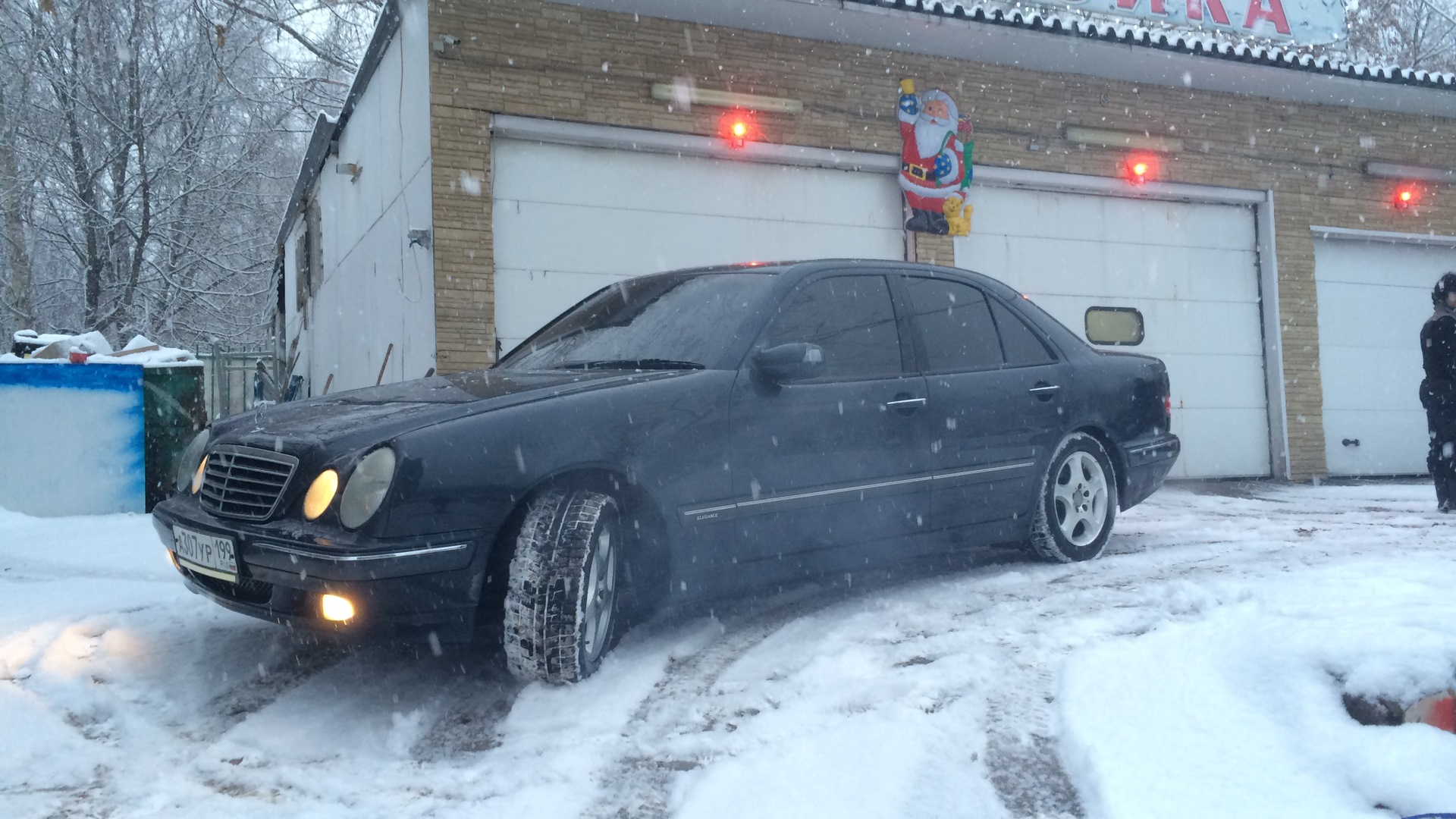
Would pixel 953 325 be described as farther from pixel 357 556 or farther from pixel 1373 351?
pixel 1373 351

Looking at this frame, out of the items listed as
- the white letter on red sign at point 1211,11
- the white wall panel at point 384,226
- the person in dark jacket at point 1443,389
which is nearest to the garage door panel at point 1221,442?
the person in dark jacket at point 1443,389

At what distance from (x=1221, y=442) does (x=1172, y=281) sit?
5.46 ft

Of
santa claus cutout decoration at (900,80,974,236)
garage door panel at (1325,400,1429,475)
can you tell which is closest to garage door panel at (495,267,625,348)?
santa claus cutout decoration at (900,80,974,236)

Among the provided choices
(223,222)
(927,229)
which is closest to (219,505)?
(927,229)

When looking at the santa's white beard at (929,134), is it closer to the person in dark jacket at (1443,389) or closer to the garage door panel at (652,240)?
the garage door panel at (652,240)

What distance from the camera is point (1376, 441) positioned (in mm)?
10906

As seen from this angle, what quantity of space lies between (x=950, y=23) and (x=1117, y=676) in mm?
6865

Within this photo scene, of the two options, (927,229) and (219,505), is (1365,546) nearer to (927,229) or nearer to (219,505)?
(927,229)

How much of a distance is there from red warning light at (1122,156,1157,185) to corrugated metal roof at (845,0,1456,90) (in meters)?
1.02

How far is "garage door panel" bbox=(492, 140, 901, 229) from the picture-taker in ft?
25.6

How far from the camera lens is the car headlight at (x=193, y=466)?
341cm

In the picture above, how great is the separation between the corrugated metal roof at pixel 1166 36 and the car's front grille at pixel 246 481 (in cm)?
649

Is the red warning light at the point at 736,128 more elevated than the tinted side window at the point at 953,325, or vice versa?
the red warning light at the point at 736,128

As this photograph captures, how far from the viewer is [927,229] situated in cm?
892
